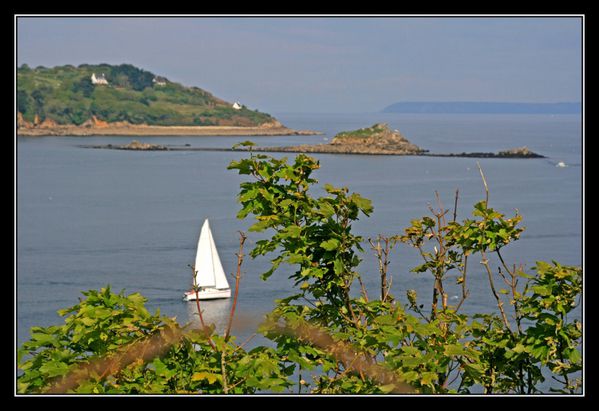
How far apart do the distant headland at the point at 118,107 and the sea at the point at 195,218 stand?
38.5m

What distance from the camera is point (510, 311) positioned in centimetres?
1598

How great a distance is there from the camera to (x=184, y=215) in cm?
4481

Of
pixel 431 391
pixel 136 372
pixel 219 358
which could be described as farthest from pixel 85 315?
pixel 431 391

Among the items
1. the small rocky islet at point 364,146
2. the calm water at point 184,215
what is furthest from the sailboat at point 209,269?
the small rocky islet at point 364,146

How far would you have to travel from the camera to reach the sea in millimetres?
27547

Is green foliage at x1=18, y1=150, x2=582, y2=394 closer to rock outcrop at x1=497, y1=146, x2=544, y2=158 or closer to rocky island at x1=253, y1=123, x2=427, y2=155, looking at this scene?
rock outcrop at x1=497, y1=146, x2=544, y2=158

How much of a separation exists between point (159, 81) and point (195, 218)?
110 metres

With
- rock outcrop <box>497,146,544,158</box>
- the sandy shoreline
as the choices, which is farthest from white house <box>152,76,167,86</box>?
rock outcrop <box>497,146,544,158</box>

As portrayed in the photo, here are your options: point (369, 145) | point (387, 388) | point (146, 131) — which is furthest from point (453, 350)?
point (146, 131)

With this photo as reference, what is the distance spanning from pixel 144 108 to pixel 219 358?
13121cm

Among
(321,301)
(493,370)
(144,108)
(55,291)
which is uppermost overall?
(144,108)

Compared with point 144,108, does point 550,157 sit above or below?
below

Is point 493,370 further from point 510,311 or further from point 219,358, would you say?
point 510,311

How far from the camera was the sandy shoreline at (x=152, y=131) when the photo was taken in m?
121
